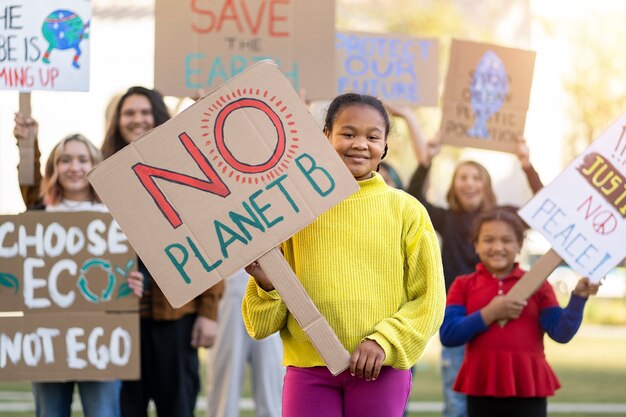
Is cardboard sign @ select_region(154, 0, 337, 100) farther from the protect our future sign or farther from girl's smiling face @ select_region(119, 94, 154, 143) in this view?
the protect our future sign

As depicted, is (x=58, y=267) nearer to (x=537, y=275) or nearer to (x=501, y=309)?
(x=501, y=309)

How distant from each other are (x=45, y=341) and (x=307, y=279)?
6.02 feet

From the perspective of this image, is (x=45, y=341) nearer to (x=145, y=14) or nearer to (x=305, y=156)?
(x=305, y=156)

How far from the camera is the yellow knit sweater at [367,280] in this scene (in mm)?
3963

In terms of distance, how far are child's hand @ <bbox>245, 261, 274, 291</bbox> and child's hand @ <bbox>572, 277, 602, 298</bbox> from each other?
5.57ft

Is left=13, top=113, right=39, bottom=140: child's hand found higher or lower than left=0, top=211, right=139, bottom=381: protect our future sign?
higher

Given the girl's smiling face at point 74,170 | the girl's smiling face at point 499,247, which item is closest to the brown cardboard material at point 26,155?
the girl's smiling face at point 74,170

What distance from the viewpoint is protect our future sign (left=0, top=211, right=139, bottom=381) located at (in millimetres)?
5430

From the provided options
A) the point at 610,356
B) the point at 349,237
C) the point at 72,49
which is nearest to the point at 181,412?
the point at 72,49

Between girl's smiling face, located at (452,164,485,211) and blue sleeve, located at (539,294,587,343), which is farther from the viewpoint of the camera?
girl's smiling face, located at (452,164,485,211)

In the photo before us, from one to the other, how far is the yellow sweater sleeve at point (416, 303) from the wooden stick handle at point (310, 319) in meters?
0.12

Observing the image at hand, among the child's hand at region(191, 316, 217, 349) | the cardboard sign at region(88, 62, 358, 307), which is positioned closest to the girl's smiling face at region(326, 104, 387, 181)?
the cardboard sign at region(88, 62, 358, 307)

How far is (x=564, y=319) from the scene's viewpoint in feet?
17.5

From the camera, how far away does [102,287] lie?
552 centimetres
